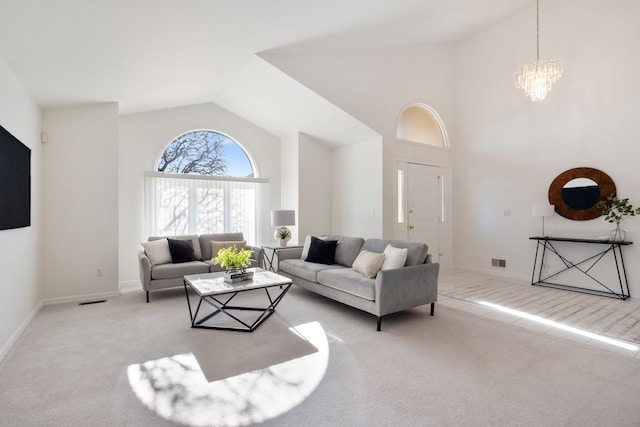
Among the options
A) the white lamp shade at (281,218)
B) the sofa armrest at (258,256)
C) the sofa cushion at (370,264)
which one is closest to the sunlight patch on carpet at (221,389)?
the sofa cushion at (370,264)

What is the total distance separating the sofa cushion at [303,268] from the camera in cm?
429

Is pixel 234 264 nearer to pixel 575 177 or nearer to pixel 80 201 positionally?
pixel 80 201

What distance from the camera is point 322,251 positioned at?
475 cm

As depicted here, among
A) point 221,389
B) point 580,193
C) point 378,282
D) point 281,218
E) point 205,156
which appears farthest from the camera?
point 205,156

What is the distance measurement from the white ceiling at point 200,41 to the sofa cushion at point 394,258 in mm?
2589

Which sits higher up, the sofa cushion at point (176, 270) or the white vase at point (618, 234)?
the white vase at point (618, 234)

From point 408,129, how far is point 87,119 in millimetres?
5165

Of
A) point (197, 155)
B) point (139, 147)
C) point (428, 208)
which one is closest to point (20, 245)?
point (139, 147)

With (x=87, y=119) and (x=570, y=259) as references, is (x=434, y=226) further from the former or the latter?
(x=87, y=119)

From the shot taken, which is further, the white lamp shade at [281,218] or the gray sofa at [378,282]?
the white lamp shade at [281,218]

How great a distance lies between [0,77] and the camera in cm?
276

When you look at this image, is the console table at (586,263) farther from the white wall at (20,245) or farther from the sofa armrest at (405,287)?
the white wall at (20,245)

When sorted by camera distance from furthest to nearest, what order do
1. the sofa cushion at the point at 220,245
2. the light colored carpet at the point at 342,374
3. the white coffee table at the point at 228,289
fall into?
the sofa cushion at the point at 220,245, the white coffee table at the point at 228,289, the light colored carpet at the point at 342,374

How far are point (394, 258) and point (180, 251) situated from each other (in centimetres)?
314
